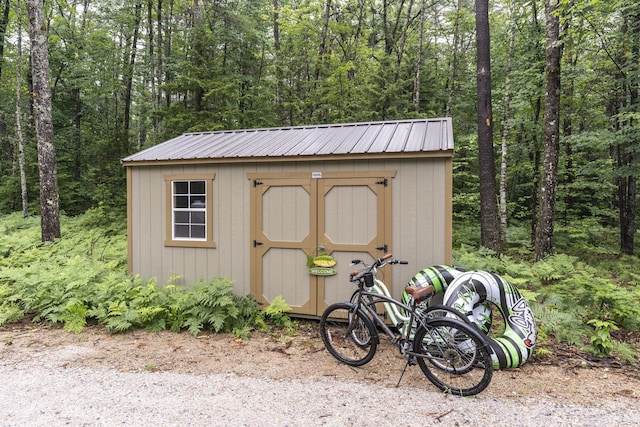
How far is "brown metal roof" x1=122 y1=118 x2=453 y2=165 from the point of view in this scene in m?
4.39

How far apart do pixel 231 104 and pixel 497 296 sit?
10.5 metres

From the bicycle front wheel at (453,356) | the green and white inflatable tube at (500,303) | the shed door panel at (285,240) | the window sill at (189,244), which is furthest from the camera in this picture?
the window sill at (189,244)

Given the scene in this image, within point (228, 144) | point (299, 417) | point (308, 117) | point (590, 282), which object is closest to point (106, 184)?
point (308, 117)

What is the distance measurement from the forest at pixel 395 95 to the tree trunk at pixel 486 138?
32 millimetres

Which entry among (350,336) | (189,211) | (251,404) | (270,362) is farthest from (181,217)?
(251,404)

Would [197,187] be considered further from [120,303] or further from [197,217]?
[120,303]

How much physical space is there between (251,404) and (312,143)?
3.49 meters

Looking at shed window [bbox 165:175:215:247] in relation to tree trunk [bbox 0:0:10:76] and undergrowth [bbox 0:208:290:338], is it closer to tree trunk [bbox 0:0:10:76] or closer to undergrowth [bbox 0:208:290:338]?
undergrowth [bbox 0:208:290:338]

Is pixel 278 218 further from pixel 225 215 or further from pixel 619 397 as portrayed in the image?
pixel 619 397

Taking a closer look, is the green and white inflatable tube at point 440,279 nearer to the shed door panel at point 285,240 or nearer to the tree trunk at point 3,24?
the shed door panel at point 285,240

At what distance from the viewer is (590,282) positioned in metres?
4.43

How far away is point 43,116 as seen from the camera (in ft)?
24.2

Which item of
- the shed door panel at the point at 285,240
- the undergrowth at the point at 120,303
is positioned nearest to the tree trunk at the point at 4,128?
the undergrowth at the point at 120,303

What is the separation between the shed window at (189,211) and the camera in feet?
16.6
